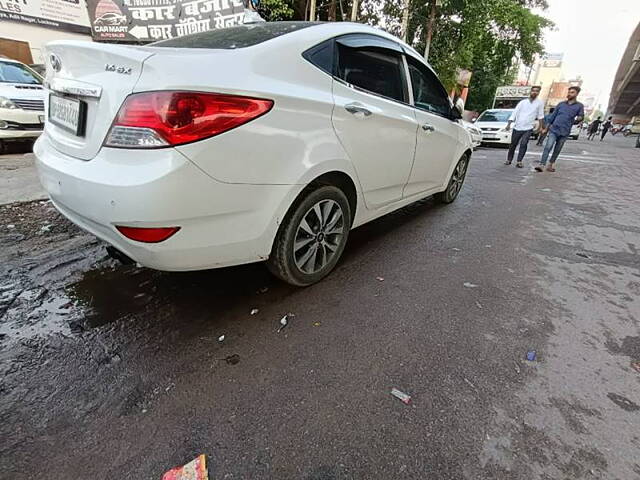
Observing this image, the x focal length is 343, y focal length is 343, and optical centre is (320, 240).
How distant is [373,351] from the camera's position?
190 cm

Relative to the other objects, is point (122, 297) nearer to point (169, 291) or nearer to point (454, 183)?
point (169, 291)

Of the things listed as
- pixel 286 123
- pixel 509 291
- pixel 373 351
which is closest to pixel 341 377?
pixel 373 351

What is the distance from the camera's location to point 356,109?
2.24 meters

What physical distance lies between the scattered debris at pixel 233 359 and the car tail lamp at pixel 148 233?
0.70 metres

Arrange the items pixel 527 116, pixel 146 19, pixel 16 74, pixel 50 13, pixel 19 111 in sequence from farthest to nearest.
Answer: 1. pixel 146 19
2. pixel 50 13
3. pixel 527 116
4. pixel 16 74
5. pixel 19 111

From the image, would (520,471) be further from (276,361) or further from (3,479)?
(3,479)

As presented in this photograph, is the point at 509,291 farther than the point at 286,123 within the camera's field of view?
Yes

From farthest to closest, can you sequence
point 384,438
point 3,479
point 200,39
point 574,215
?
point 574,215 → point 200,39 → point 384,438 → point 3,479

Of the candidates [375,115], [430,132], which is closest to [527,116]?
[430,132]

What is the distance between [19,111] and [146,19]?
439 inches

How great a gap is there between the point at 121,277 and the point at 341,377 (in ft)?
5.84

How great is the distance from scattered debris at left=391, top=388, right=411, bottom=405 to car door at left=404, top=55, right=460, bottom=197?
2025 mm

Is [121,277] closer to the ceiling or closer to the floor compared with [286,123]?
closer to the floor

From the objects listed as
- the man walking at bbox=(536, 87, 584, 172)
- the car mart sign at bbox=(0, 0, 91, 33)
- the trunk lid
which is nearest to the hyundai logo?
the trunk lid
